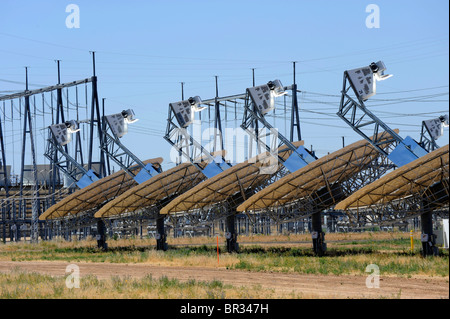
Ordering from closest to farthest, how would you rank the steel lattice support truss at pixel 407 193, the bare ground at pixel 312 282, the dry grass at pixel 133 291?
the dry grass at pixel 133 291 < the bare ground at pixel 312 282 < the steel lattice support truss at pixel 407 193

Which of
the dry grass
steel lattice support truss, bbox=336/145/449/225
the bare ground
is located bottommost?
the bare ground

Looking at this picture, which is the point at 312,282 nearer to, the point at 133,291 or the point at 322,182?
the point at 133,291

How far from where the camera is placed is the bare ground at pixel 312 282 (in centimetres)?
2886

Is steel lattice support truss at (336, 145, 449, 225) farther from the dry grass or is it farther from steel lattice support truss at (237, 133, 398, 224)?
the dry grass

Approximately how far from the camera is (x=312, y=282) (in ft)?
114

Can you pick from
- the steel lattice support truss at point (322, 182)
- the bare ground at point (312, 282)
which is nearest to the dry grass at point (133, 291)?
the bare ground at point (312, 282)

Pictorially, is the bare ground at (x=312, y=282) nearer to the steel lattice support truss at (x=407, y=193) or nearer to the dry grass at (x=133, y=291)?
the dry grass at (x=133, y=291)

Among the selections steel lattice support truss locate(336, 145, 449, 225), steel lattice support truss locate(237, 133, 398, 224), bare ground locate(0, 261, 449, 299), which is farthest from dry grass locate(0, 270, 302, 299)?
steel lattice support truss locate(237, 133, 398, 224)

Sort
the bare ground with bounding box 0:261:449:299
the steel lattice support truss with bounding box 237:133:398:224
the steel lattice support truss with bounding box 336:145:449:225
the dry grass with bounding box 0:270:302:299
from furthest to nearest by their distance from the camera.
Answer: the steel lattice support truss with bounding box 237:133:398:224
the steel lattice support truss with bounding box 336:145:449:225
the bare ground with bounding box 0:261:449:299
the dry grass with bounding box 0:270:302:299

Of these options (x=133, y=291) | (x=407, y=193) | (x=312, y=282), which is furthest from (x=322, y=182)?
(x=133, y=291)

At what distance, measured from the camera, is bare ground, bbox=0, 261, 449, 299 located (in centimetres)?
2886

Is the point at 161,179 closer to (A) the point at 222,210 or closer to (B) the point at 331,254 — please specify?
(A) the point at 222,210

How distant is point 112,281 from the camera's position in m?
34.6
